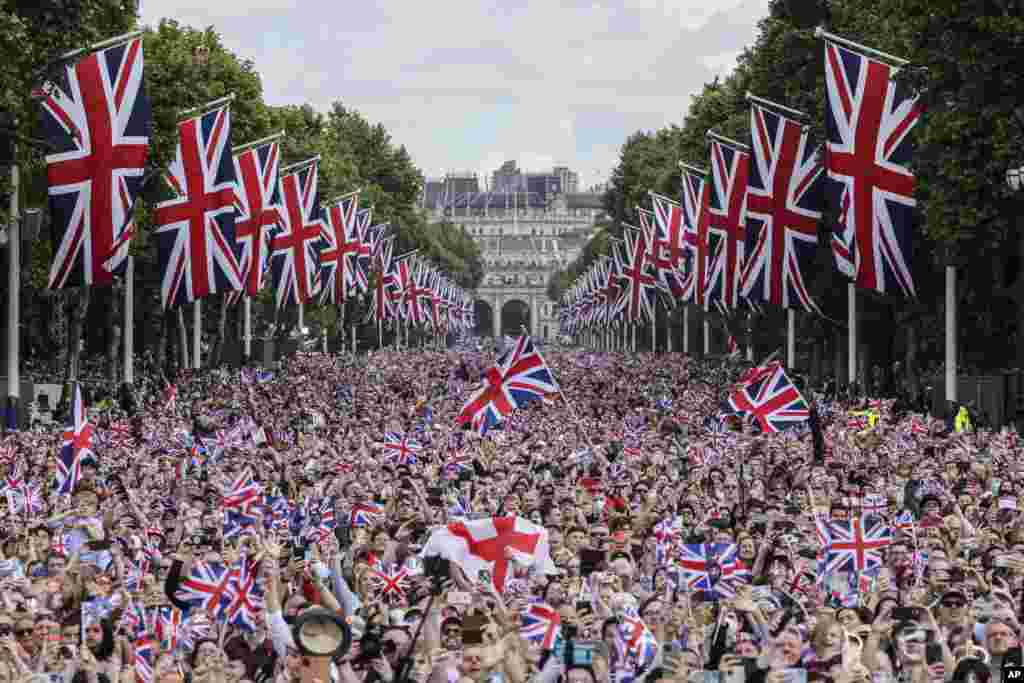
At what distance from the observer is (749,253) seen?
42.9 meters

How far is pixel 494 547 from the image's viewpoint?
15914mm

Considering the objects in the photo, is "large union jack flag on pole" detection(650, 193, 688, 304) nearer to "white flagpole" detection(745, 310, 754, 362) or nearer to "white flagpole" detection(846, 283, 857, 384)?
"white flagpole" detection(745, 310, 754, 362)

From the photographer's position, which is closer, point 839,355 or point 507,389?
point 507,389

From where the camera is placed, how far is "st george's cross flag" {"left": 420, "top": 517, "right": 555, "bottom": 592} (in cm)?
1580

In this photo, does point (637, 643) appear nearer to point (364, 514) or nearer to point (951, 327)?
point (364, 514)

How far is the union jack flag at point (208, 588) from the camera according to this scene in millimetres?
14836

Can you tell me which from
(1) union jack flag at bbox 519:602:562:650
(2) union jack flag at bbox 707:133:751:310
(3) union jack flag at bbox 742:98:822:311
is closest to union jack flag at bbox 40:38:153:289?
(3) union jack flag at bbox 742:98:822:311

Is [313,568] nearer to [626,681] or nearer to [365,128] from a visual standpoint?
[626,681]

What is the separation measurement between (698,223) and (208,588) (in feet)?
136

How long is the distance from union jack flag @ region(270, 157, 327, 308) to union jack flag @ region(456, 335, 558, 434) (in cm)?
2555

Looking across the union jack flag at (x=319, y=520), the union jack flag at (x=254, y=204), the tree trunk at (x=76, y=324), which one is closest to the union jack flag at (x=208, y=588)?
the union jack flag at (x=319, y=520)

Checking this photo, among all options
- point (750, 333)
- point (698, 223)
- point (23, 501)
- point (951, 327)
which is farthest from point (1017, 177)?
point (750, 333)

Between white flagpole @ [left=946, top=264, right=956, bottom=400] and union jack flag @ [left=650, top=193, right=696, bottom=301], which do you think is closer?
white flagpole @ [left=946, top=264, right=956, bottom=400]

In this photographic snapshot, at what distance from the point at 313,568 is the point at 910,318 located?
38636mm
